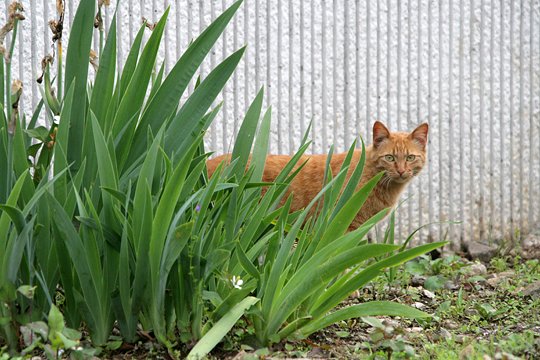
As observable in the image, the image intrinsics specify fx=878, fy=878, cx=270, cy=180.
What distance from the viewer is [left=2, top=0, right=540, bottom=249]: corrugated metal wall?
4.90 m

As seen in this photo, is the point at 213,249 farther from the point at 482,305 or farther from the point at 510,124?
the point at 510,124

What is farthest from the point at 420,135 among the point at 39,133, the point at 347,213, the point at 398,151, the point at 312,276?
the point at 39,133

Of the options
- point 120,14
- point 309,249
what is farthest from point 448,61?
point 309,249

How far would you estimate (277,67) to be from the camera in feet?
16.7

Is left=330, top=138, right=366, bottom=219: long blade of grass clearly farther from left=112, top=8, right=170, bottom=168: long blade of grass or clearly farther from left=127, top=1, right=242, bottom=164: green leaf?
left=112, top=8, right=170, bottom=168: long blade of grass

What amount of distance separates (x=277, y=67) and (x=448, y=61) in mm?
1309

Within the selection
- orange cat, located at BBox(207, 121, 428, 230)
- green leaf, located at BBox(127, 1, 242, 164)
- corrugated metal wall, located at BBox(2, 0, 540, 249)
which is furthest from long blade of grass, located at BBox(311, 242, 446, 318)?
corrugated metal wall, located at BBox(2, 0, 540, 249)

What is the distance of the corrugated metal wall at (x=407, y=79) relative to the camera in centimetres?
490

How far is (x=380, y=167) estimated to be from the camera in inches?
183

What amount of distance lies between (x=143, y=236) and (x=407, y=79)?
11.3ft

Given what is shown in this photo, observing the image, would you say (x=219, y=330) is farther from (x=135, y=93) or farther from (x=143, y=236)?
(x=135, y=93)

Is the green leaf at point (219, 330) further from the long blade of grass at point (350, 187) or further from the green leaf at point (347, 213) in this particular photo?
the long blade of grass at point (350, 187)

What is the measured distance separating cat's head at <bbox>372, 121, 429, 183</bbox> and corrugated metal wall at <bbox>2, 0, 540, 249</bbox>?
0.18 meters

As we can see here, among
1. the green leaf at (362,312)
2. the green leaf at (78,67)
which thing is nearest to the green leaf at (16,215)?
the green leaf at (78,67)
